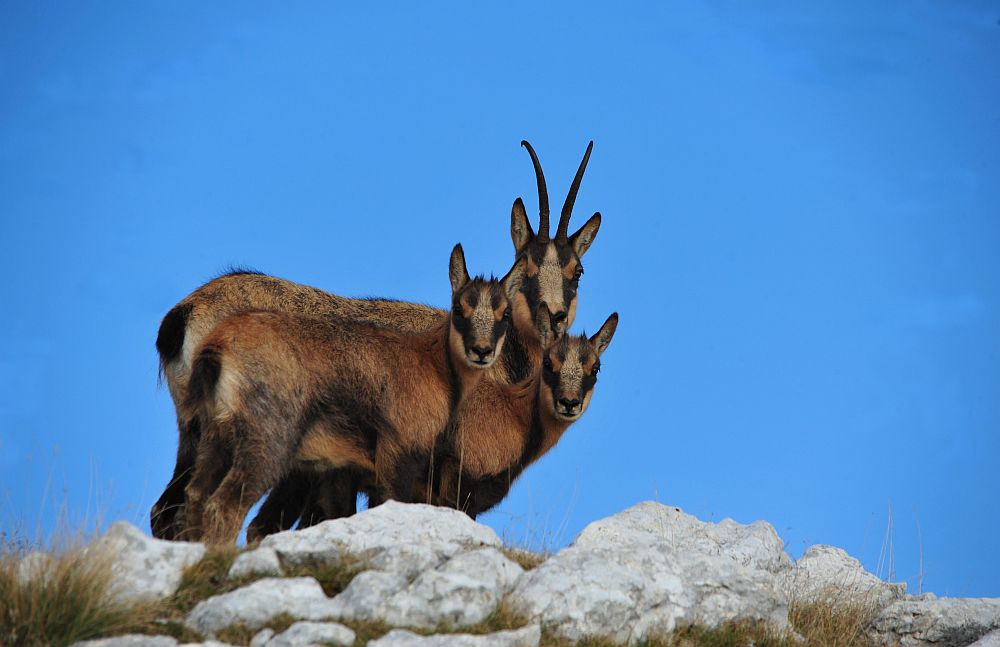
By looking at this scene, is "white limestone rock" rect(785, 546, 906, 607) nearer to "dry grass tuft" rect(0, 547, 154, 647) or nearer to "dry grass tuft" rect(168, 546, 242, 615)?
"dry grass tuft" rect(168, 546, 242, 615)

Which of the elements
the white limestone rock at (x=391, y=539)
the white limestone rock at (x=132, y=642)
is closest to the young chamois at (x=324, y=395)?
the white limestone rock at (x=391, y=539)

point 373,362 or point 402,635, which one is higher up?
point 373,362

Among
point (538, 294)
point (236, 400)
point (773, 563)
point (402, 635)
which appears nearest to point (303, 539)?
point (402, 635)

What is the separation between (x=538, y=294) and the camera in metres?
13.6

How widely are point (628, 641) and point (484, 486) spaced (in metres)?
3.89

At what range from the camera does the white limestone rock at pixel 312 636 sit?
258 inches

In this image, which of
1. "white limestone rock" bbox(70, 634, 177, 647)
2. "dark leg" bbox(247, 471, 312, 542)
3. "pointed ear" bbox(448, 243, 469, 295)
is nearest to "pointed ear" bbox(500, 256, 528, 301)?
"pointed ear" bbox(448, 243, 469, 295)

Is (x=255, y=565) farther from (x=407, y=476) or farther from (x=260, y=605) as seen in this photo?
(x=407, y=476)

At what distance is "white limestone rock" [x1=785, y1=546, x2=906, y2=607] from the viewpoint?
10.1m

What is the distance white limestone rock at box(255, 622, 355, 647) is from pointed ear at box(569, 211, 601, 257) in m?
8.21

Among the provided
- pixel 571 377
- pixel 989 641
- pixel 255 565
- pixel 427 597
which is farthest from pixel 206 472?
pixel 989 641

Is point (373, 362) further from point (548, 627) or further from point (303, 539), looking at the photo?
point (548, 627)

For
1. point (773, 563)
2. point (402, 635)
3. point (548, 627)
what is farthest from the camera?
point (773, 563)

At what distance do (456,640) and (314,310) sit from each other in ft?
19.4
